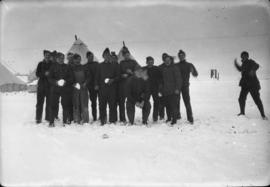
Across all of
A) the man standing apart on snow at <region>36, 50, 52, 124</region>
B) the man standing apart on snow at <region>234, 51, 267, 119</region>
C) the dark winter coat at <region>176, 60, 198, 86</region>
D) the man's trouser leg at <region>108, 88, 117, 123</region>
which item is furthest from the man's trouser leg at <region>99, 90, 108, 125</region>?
the man standing apart on snow at <region>234, 51, 267, 119</region>

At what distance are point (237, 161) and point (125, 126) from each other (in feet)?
11.4

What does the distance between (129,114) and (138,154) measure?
2.71 metres

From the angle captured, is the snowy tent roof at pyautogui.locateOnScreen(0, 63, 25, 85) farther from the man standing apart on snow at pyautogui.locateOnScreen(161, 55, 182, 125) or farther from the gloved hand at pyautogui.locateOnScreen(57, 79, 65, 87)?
the man standing apart on snow at pyautogui.locateOnScreen(161, 55, 182, 125)

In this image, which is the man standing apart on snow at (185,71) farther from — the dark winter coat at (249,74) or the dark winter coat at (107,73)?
the dark winter coat at (107,73)

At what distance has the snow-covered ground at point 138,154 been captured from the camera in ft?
19.4

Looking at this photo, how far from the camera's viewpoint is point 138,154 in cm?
678

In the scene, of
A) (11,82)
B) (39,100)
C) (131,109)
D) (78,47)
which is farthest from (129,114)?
(11,82)

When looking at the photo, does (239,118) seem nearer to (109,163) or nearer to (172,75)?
(172,75)

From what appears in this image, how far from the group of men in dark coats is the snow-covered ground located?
1.55ft

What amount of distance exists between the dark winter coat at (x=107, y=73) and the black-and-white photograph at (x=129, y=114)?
27 millimetres

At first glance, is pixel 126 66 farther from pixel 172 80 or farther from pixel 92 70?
pixel 172 80

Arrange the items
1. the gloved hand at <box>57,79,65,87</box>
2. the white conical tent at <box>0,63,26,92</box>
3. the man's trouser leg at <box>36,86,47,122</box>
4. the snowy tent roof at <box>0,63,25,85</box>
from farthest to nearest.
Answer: the white conical tent at <box>0,63,26,92</box>, the snowy tent roof at <box>0,63,25,85</box>, the man's trouser leg at <box>36,86,47,122</box>, the gloved hand at <box>57,79,65,87</box>

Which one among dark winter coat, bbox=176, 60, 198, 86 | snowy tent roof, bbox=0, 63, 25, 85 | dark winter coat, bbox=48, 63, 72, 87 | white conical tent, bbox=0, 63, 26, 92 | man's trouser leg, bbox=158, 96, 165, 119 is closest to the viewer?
dark winter coat, bbox=48, 63, 72, 87

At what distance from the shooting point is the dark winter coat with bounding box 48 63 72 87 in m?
9.53
